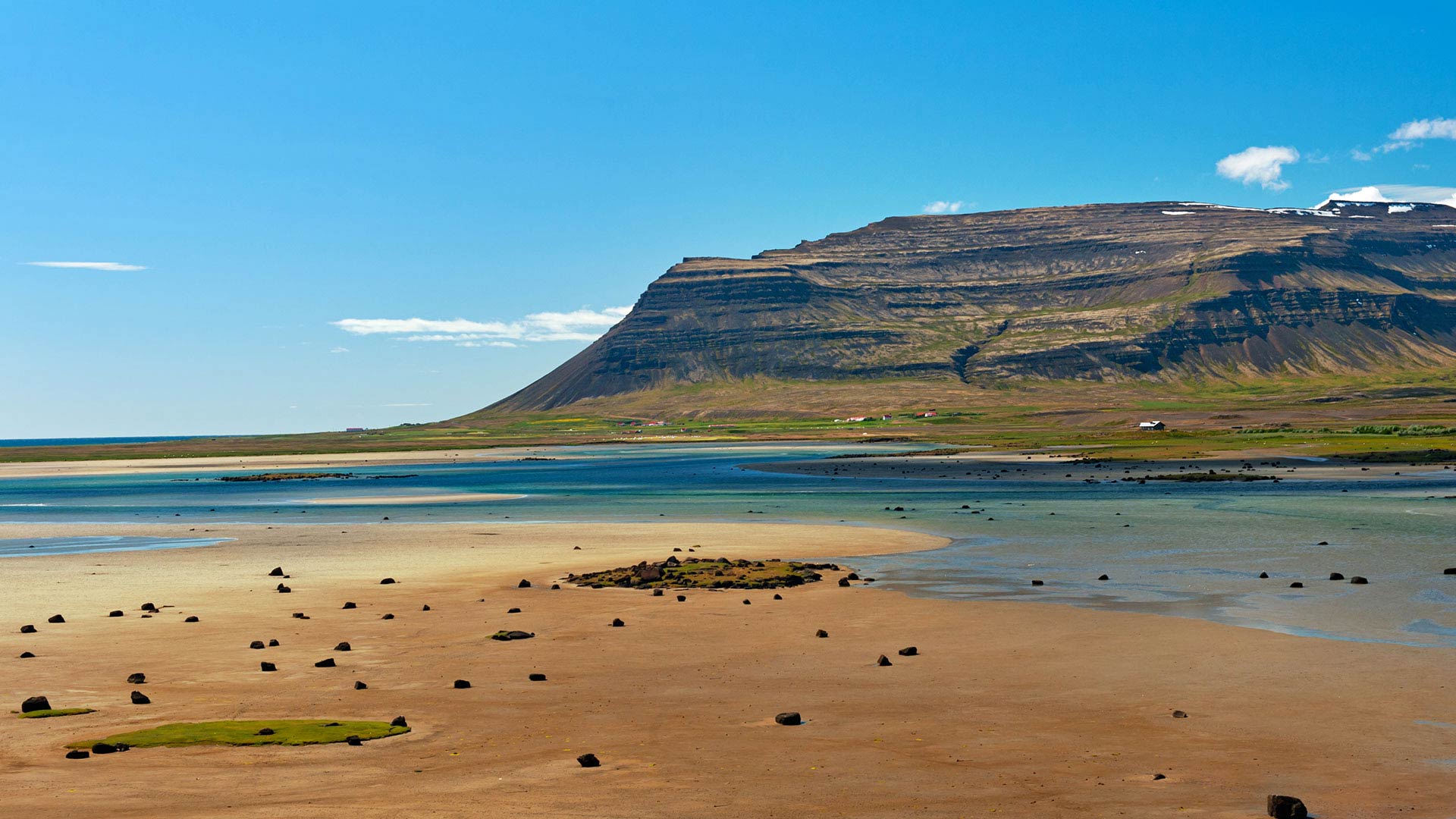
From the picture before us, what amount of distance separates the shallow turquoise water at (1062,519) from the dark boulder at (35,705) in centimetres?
2231

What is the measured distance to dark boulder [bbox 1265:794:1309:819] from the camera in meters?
13.2

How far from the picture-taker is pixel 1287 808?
13188 mm

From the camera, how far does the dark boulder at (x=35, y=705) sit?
62.1 ft

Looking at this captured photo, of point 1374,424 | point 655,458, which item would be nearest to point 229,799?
point 655,458

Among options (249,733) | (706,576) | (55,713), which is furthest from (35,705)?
(706,576)

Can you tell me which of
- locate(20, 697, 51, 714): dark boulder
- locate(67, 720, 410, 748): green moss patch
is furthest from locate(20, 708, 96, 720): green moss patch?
locate(67, 720, 410, 748): green moss patch

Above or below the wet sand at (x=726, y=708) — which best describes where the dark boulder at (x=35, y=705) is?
above

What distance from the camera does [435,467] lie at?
161000 mm

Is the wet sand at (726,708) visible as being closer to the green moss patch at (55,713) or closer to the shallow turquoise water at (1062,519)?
the green moss patch at (55,713)

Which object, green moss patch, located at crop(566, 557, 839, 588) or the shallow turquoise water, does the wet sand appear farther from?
the shallow turquoise water

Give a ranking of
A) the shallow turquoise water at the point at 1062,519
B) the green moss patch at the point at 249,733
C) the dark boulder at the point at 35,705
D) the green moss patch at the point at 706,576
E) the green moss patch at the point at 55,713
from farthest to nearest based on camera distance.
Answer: the green moss patch at the point at 706,576 → the shallow turquoise water at the point at 1062,519 → the dark boulder at the point at 35,705 → the green moss patch at the point at 55,713 → the green moss patch at the point at 249,733

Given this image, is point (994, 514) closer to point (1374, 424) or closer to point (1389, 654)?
point (1389, 654)

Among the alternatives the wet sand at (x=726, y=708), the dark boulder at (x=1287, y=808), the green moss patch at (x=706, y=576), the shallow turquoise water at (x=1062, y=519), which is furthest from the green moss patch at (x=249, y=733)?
the shallow turquoise water at (x=1062, y=519)

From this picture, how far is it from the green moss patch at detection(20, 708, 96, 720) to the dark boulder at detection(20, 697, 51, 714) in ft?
0.18
